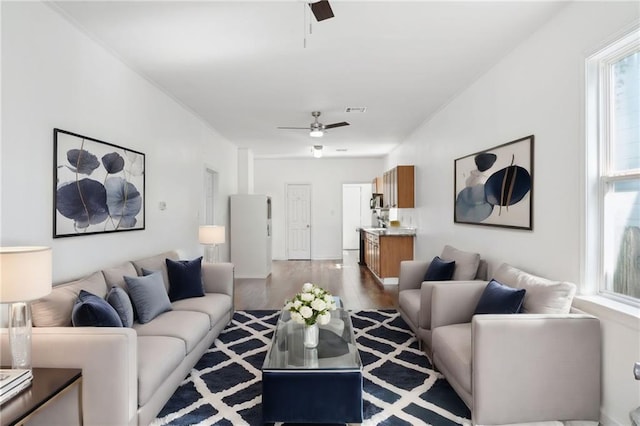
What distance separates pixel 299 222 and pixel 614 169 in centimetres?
810

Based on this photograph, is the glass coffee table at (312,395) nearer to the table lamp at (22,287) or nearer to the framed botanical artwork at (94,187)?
the table lamp at (22,287)

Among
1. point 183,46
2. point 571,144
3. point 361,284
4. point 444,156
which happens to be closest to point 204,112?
point 183,46

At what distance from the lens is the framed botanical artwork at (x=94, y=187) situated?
2.65 m

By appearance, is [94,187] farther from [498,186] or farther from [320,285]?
[320,285]

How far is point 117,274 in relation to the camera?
9.91 feet

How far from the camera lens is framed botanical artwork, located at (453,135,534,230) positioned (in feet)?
9.97

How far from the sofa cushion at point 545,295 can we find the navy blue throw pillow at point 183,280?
2912 millimetres

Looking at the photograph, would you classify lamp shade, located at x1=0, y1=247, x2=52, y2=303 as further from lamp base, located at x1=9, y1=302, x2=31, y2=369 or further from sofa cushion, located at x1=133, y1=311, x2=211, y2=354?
sofa cushion, located at x1=133, y1=311, x2=211, y2=354

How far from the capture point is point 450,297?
300 cm

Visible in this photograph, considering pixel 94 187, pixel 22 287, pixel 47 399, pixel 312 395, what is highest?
pixel 94 187

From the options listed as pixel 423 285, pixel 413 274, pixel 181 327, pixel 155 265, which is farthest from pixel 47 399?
pixel 413 274

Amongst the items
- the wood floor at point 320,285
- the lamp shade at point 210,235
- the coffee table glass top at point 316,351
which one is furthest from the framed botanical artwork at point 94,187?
the wood floor at point 320,285

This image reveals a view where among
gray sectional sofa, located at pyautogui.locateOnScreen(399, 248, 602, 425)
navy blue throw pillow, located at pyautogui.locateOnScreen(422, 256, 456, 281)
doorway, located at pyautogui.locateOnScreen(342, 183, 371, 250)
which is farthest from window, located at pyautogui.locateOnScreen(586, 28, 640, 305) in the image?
doorway, located at pyautogui.locateOnScreen(342, 183, 371, 250)

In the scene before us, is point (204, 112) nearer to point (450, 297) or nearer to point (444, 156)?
point (444, 156)
